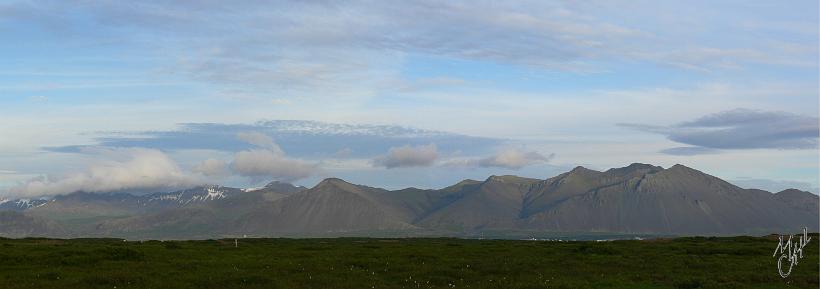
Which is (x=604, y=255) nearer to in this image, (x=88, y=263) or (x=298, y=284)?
(x=298, y=284)

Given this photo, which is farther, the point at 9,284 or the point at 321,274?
the point at 321,274

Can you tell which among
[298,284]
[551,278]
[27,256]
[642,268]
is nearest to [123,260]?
[27,256]

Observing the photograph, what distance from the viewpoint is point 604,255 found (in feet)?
234

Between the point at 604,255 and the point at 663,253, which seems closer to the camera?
the point at 604,255

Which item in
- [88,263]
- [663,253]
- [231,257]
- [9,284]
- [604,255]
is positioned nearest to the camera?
[9,284]

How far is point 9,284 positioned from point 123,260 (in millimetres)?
15532

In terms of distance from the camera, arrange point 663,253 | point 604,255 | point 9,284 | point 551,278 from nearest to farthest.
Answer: point 9,284, point 551,278, point 604,255, point 663,253

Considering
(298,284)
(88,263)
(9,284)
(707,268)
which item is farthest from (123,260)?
(707,268)

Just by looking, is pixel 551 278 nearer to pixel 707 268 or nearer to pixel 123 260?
pixel 707 268

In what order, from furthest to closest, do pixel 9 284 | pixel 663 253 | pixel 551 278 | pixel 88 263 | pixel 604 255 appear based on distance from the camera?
pixel 663 253, pixel 604 255, pixel 88 263, pixel 551 278, pixel 9 284

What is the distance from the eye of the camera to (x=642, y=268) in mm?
59562

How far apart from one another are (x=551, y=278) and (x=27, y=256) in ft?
136

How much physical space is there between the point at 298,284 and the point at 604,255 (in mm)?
33977

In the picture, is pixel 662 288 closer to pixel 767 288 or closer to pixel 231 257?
pixel 767 288
